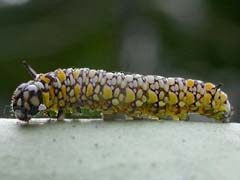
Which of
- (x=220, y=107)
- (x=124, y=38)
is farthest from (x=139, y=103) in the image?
(x=124, y=38)

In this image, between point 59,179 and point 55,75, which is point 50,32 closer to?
point 55,75

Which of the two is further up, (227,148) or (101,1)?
(101,1)

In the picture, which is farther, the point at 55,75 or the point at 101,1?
the point at 101,1

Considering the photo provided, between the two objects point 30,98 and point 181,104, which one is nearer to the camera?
point 30,98

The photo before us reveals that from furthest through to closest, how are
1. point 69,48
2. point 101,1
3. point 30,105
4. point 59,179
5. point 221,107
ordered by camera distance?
point 101,1 → point 69,48 → point 221,107 → point 30,105 → point 59,179

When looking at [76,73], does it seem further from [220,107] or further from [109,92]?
[220,107]

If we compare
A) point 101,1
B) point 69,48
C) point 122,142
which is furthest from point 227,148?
point 101,1

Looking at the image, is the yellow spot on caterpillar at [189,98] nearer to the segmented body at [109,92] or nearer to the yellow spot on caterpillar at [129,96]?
the segmented body at [109,92]
